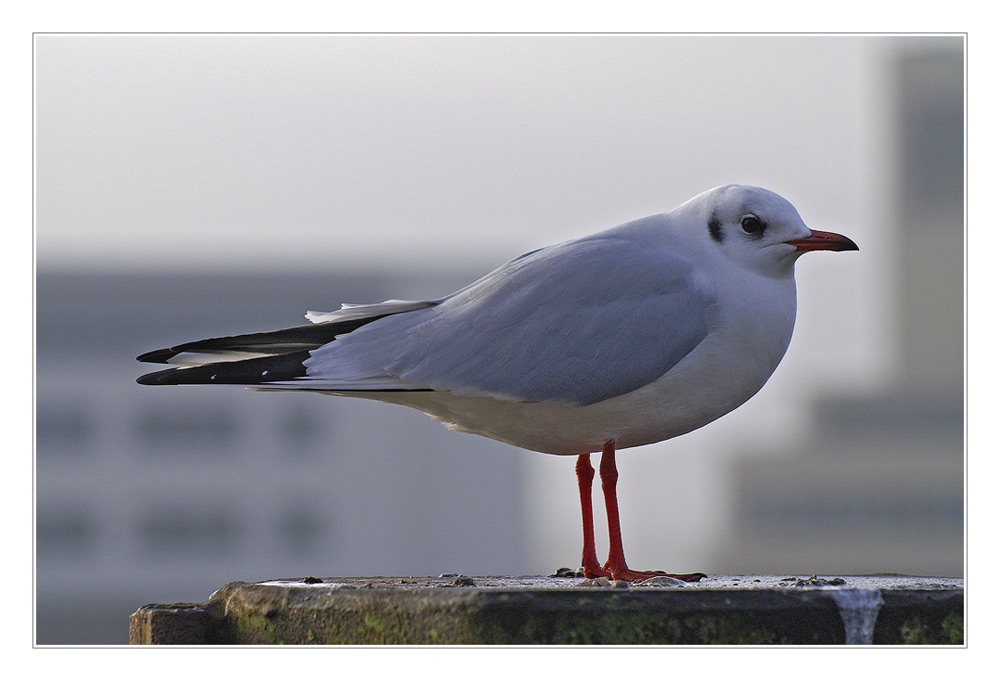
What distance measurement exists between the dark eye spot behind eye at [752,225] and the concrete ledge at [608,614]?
3.58ft

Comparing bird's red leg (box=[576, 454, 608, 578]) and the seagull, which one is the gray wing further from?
bird's red leg (box=[576, 454, 608, 578])

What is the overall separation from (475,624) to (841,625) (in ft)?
2.93

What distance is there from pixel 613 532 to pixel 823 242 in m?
1.05

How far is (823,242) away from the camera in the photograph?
152 inches

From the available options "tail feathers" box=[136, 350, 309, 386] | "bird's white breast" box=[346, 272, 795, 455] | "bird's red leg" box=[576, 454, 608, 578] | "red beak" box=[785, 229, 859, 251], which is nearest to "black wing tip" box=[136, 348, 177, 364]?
"tail feathers" box=[136, 350, 309, 386]

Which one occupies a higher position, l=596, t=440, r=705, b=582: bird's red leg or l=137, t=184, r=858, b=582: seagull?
l=137, t=184, r=858, b=582: seagull

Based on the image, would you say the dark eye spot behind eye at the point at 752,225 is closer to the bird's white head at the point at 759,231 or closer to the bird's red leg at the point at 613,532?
the bird's white head at the point at 759,231

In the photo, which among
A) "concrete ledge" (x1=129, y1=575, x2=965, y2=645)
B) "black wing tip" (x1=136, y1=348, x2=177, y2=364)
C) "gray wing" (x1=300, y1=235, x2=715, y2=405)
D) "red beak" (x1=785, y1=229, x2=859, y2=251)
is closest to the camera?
"concrete ledge" (x1=129, y1=575, x2=965, y2=645)

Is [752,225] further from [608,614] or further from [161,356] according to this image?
[161,356]

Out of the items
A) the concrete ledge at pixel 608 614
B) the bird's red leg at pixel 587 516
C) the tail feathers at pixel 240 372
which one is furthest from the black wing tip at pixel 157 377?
the bird's red leg at pixel 587 516

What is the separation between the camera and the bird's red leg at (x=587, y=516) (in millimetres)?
3918

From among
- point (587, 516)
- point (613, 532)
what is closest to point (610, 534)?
point (613, 532)

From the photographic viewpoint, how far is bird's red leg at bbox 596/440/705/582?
3760 millimetres

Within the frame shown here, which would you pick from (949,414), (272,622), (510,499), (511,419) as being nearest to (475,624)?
(272,622)
